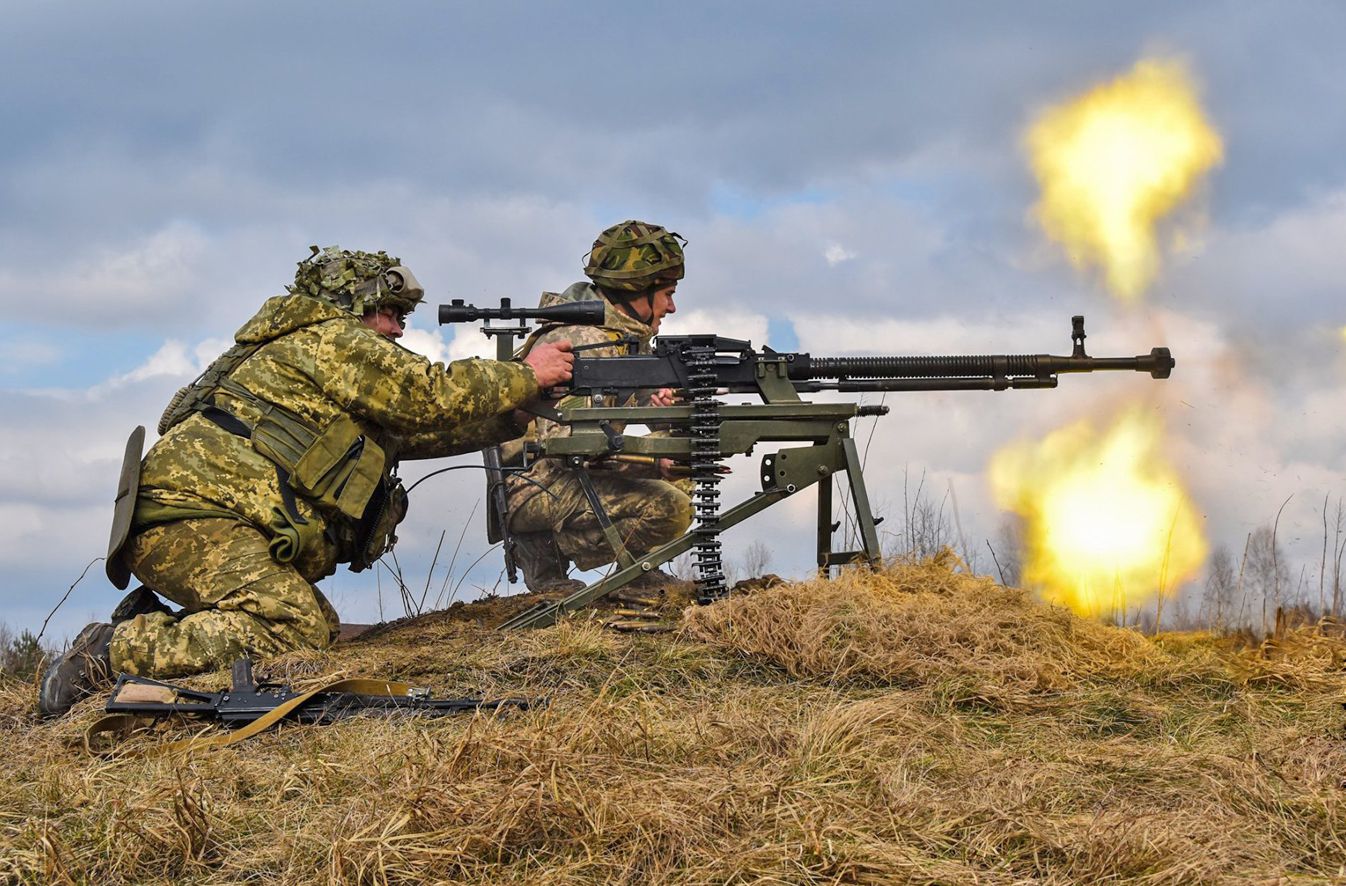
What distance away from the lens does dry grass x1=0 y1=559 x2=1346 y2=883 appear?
4.47 metres

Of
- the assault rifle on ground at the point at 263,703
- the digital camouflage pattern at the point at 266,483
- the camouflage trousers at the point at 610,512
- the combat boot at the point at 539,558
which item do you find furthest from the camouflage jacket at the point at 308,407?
the combat boot at the point at 539,558

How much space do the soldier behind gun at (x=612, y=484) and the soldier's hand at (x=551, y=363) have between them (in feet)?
5.80

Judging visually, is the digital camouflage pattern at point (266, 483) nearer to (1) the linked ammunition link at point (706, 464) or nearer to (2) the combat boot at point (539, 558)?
(1) the linked ammunition link at point (706, 464)

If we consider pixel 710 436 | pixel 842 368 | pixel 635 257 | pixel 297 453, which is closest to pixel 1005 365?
pixel 842 368

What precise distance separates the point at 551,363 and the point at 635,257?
2662mm

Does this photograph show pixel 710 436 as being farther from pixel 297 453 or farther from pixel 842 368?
pixel 297 453

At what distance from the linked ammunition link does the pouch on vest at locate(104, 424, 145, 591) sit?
3.68m

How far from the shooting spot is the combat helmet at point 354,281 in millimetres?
9617

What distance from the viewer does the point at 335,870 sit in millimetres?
4340

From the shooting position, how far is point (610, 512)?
11898 mm

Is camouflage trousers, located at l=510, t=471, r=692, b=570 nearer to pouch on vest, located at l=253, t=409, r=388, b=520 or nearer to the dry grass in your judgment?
pouch on vest, located at l=253, t=409, r=388, b=520

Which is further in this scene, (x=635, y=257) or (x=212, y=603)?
(x=635, y=257)

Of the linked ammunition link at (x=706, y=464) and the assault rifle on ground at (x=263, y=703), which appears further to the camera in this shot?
the linked ammunition link at (x=706, y=464)

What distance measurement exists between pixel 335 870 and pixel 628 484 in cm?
771
